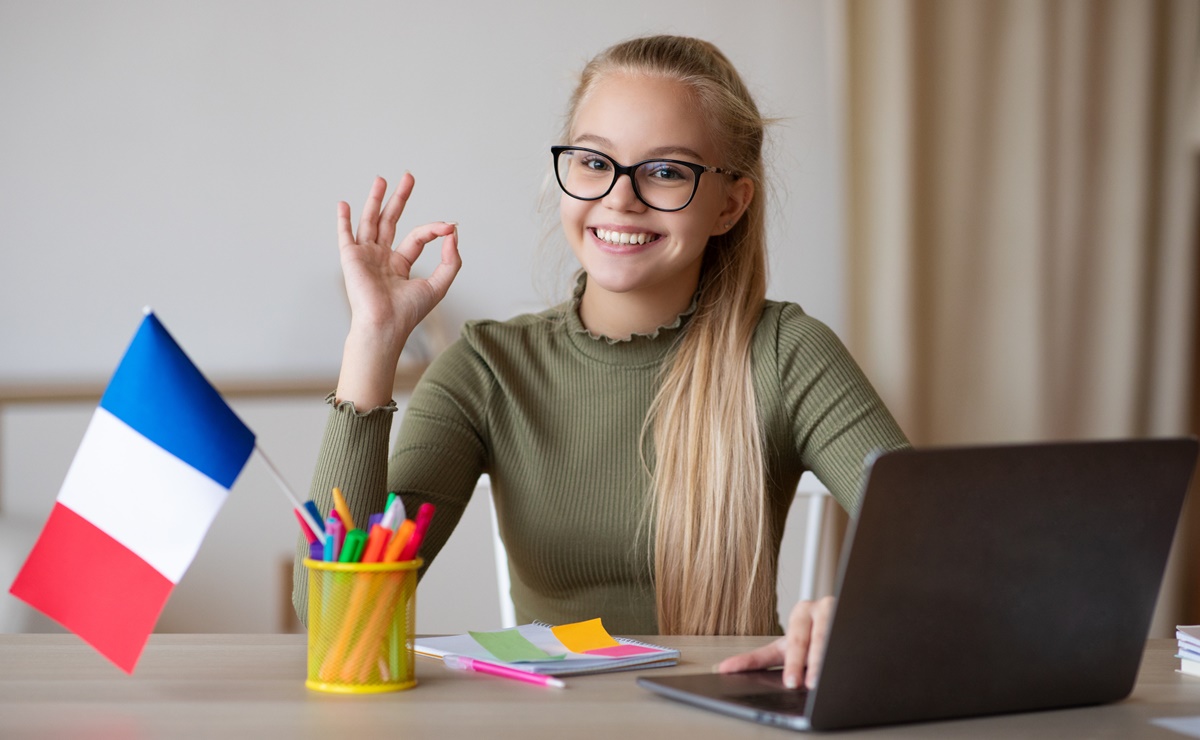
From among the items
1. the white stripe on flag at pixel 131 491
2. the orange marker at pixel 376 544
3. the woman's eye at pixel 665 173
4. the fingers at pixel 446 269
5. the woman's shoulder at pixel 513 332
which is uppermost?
the woman's eye at pixel 665 173

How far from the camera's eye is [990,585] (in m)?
0.77

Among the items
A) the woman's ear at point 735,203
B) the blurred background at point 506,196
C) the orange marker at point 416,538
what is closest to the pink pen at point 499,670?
the orange marker at point 416,538

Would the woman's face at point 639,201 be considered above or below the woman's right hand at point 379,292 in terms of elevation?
above

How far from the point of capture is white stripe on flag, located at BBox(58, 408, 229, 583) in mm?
858

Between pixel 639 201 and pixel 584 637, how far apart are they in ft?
1.83

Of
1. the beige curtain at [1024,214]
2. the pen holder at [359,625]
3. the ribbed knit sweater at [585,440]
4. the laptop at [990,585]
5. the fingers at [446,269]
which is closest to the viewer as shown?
the laptop at [990,585]

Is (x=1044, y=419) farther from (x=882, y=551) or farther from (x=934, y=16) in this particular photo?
(x=882, y=551)

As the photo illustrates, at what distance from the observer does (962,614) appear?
0.76m

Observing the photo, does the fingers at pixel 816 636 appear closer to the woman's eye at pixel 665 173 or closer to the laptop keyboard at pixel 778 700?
the laptop keyboard at pixel 778 700

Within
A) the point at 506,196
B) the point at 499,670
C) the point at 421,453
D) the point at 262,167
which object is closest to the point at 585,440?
the point at 421,453

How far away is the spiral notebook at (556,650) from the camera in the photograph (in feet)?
3.07

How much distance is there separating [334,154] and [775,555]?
170 cm

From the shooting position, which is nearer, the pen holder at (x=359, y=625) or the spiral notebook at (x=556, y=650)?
the pen holder at (x=359, y=625)

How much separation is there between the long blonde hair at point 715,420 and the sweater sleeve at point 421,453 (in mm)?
222
